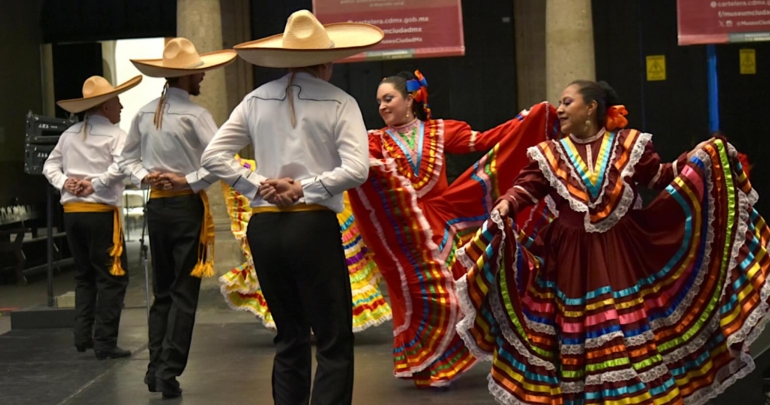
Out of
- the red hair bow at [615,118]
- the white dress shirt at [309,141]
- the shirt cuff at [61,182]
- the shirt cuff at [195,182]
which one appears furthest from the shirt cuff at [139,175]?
the red hair bow at [615,118]

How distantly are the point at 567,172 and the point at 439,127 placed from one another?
1.52 metres

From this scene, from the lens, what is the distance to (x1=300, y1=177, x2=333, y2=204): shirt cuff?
4.41 metres

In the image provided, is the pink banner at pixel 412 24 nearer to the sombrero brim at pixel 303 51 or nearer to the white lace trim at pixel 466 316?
the sombrero brim at pixel 303 51

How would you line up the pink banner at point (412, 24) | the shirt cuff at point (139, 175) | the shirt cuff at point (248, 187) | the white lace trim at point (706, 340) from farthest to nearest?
the pink banner at point (412, 24) < the shirt cuff at point (139, 175) < the white lace trim at point (706, 340) < the shirt cuff at point (248, 187)

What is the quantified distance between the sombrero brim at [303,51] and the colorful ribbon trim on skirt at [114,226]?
9.93 ft

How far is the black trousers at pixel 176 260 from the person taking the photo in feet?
20.0

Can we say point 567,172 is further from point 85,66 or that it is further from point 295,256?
point 85,66

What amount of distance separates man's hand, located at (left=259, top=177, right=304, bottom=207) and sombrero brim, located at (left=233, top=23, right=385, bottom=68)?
508 millimetres

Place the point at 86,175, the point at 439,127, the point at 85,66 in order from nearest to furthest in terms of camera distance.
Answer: the point at 439,127, the point at 86,175, the point at 85,66

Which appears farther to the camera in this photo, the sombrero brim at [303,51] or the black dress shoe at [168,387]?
the black dress shoe at [168,387]

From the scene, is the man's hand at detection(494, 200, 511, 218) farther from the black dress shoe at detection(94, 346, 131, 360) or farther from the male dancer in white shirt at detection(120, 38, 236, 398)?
the black dress shoe at detection(94, 346, 131, 360)

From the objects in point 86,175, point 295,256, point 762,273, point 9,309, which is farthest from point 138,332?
point 762,273

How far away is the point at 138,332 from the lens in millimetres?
8883

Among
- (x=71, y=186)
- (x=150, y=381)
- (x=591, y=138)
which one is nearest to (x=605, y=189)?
(x=591, y=138)
